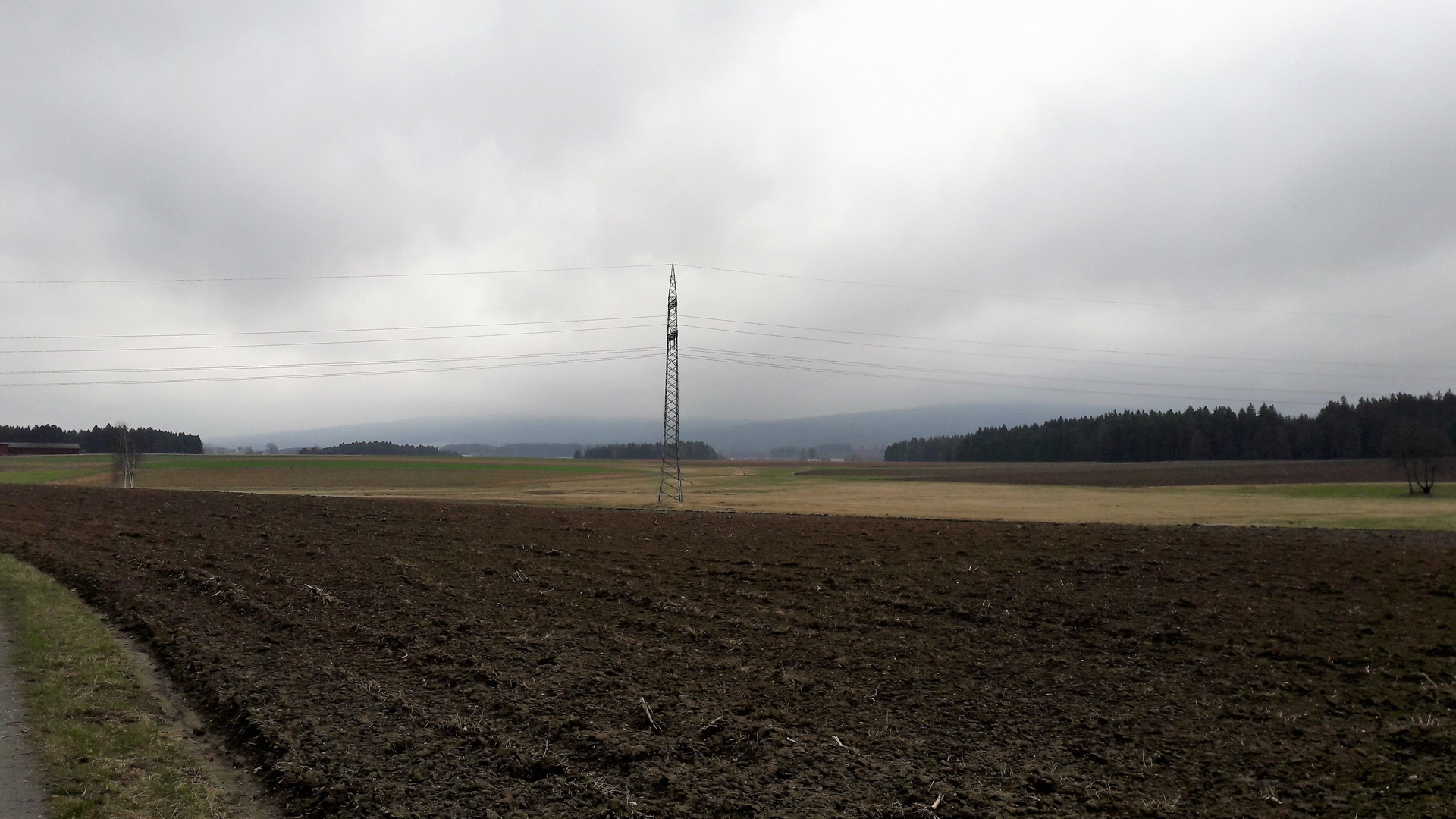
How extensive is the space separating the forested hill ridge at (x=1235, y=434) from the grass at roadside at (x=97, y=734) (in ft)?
406

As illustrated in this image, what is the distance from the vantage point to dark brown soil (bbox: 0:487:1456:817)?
6.90 m

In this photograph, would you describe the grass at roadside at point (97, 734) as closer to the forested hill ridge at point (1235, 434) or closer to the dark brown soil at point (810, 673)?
the dark brown soil at point (810, 673)

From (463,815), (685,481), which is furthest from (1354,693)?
(685,481)

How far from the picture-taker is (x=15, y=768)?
21.8 feet

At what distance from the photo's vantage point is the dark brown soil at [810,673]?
6.90 meters

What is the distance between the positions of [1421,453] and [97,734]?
212 ft

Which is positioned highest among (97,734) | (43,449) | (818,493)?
(43,449)

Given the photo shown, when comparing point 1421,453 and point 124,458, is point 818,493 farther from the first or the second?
point 124,458

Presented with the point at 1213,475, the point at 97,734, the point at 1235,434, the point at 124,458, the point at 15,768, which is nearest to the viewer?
the point at 15,768

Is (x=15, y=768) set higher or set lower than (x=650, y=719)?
higher

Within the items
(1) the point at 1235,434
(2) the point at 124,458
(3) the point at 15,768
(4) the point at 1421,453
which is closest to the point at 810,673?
(3) the point at 15,768

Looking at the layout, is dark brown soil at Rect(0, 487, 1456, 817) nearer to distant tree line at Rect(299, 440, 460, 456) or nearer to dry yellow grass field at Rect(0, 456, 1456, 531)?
dry yellow grass field at Rect(0, 456, 1456, 531)

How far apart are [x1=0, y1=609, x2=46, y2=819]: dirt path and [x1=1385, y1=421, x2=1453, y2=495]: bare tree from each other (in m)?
64.1

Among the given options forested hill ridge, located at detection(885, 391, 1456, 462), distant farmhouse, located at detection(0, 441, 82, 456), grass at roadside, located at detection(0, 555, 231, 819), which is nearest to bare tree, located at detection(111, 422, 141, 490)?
grass at roadside, located at detection(0, 555, 231, 819)
